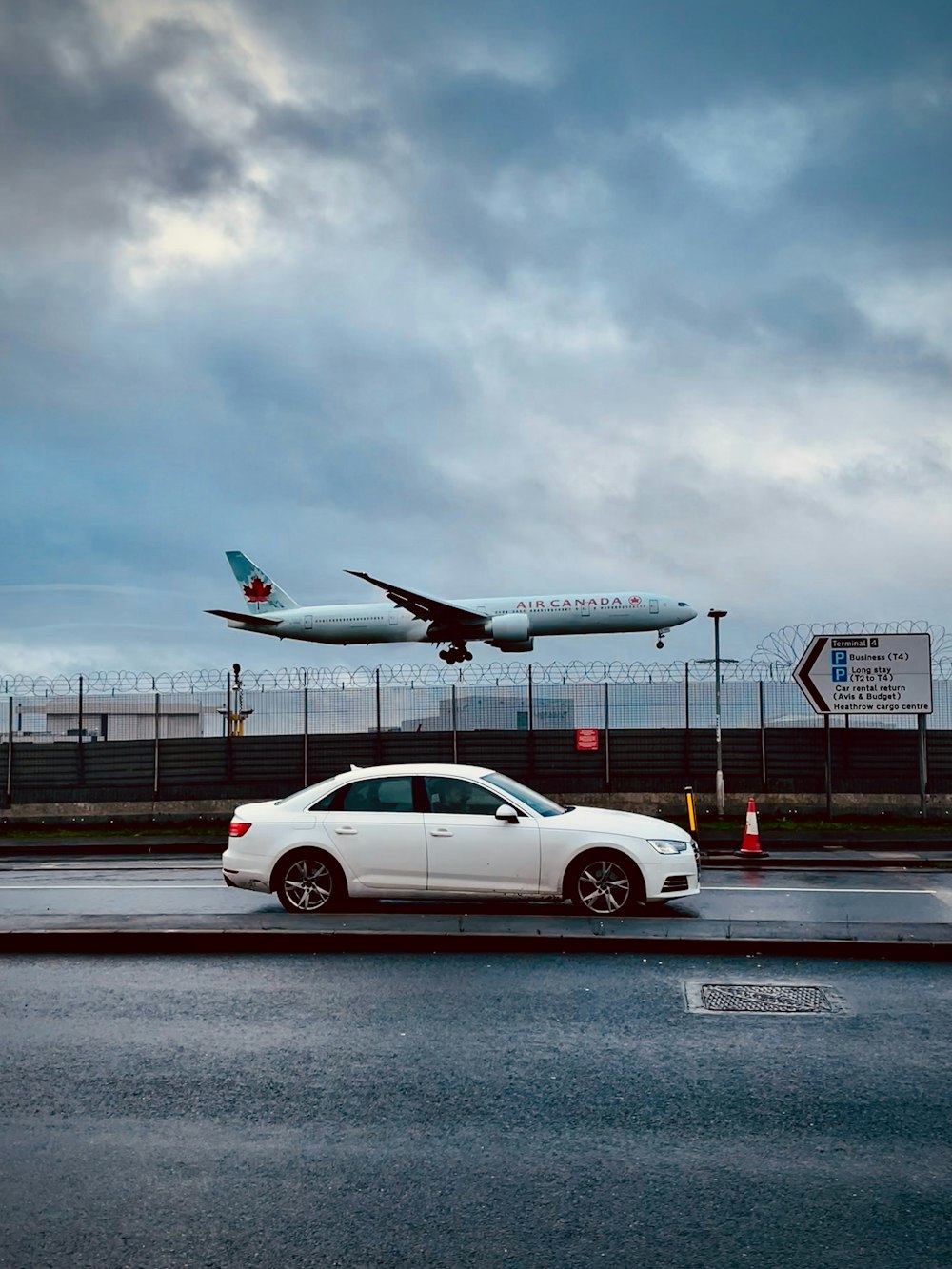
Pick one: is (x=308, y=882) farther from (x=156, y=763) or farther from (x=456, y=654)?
(x=456, y=654)

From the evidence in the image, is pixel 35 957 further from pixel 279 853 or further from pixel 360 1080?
pixel 360 1080

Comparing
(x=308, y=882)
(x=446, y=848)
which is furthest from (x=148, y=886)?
(x=446, y=848)

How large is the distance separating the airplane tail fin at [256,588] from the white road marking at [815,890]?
50.7 meters

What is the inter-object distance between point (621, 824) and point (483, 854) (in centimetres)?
137

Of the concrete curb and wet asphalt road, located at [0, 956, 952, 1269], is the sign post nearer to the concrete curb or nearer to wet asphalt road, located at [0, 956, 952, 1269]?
the concrete curb

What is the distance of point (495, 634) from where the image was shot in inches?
1914

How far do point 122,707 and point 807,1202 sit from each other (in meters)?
30.2

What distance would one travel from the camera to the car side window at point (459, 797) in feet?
40.5

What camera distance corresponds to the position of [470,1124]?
19.8 ft

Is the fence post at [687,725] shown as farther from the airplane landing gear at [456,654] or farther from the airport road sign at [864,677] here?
the airplane landing gear at [456,654]

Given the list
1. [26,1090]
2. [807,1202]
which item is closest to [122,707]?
[26,1090]

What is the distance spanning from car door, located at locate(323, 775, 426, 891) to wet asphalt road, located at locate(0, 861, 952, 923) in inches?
22.1

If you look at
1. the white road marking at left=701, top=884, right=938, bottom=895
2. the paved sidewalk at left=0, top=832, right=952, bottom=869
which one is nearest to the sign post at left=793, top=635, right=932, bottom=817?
the paved sidewalk at left=0, top=832, right=952, bottom=869

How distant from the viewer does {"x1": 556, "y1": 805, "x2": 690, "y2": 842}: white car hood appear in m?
12.1
